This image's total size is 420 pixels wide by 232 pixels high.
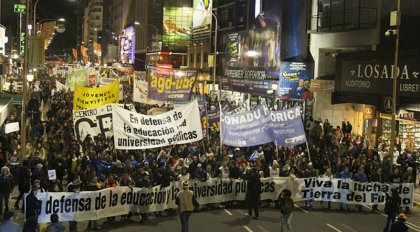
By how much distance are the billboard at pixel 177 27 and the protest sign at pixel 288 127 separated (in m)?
71.2

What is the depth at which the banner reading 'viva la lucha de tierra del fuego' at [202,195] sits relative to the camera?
1495 cm

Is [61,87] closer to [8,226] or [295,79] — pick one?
[295,79]

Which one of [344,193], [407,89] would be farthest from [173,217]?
[407,89]

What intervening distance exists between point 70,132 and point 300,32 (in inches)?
747

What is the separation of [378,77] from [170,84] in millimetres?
10213

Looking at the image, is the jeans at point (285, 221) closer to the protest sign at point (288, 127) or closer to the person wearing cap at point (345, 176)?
the person wearing cap at point (345, 176)

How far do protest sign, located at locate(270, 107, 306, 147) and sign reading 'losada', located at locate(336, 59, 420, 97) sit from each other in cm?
902

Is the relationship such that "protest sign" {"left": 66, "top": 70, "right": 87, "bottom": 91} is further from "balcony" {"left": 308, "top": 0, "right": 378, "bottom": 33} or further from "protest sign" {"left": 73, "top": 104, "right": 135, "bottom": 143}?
"protest sign" {"left": 73, "top": 104, "right": 135, "bottom": 143}

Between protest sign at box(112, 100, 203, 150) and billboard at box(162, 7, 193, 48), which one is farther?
billboard at box(162, 7, 193, 48)

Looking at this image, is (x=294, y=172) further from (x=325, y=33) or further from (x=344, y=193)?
(x=325, y=33)

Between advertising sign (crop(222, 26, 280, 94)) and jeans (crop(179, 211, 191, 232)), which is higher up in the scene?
advertising sign (crop(222, 26, 280, 94))

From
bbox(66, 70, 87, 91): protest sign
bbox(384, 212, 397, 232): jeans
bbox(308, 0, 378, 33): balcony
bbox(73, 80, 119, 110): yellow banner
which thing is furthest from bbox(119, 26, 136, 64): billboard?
bbox(384, 212, 397, 232): jeans

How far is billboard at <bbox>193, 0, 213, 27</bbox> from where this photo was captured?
70613 millimetres

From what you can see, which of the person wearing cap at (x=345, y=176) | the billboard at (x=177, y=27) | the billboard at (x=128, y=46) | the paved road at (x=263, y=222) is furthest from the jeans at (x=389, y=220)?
the billboard at (x=128, y=46)
